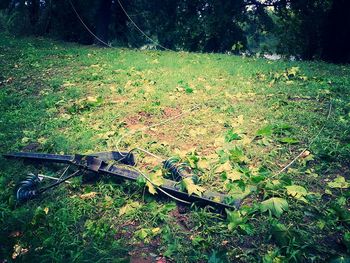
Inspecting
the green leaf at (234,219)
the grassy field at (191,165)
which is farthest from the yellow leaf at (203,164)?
the green leaf at (234,219)

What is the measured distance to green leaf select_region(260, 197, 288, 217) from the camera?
2.14 meters

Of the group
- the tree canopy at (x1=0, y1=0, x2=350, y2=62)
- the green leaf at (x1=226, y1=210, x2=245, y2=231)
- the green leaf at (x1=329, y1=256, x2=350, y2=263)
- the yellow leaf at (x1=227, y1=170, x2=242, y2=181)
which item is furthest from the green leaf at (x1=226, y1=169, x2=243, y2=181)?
the tree canopy at (x1=0, y1=0, x2=350, y2=62)

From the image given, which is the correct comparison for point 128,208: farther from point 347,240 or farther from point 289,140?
point 289,140

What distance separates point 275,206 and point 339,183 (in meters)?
0.68

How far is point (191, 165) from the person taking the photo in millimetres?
2783

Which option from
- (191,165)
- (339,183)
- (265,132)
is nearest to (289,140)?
(265,132)

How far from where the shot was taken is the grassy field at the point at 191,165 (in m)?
1.98

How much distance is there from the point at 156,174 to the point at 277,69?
217 inches

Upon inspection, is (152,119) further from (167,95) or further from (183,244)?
(183,244)

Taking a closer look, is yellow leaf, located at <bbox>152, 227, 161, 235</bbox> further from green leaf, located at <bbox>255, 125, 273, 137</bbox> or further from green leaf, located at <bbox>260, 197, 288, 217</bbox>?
green leaf, located at <bbox>255, 125, 273, 137</bbox>

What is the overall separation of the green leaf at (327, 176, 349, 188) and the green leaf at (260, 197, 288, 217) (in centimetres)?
55

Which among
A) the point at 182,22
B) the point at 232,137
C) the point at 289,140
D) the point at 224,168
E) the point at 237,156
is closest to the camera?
the point at 224,168

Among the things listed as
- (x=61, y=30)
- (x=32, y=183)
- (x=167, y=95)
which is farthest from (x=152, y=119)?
(x=61, y=30)

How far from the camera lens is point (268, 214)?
7.18ft
